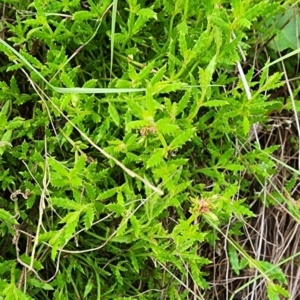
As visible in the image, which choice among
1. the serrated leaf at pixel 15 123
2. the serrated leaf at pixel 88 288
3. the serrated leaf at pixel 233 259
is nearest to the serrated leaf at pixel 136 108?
the serrated leaf at pixel 15 123

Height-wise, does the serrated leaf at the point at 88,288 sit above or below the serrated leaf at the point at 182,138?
below

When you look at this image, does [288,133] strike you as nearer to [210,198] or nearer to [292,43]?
[292,43]

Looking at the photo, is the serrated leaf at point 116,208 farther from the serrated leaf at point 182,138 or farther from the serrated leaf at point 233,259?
the serrated leaf at point 233,259

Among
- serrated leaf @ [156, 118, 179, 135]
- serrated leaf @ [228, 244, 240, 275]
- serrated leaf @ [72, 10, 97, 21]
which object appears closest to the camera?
serrated leaf @ [156, 118, 179, 135]

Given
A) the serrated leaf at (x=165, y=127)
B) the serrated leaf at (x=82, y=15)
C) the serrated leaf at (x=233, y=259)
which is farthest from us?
the serrated leaf at (x=233, y=259)

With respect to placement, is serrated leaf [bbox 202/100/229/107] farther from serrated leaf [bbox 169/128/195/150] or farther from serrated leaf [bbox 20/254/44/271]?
serrated leaf [bbox 20/254/44/271]

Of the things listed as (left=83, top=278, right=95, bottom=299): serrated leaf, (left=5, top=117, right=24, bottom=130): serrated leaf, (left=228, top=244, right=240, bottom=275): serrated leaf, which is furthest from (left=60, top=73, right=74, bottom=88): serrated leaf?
(left=228, top=244, right=240, bottom=275): serrated leaf

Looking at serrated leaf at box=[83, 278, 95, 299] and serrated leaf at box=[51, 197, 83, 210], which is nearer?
serrated leaf at box=[51, 197, 83, 210]

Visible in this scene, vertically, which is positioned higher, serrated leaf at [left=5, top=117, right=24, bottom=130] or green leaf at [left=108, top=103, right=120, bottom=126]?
green leaf at [left=108, top=103, right=120, bottom=126]

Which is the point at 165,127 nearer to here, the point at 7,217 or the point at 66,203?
the point at 66,203
